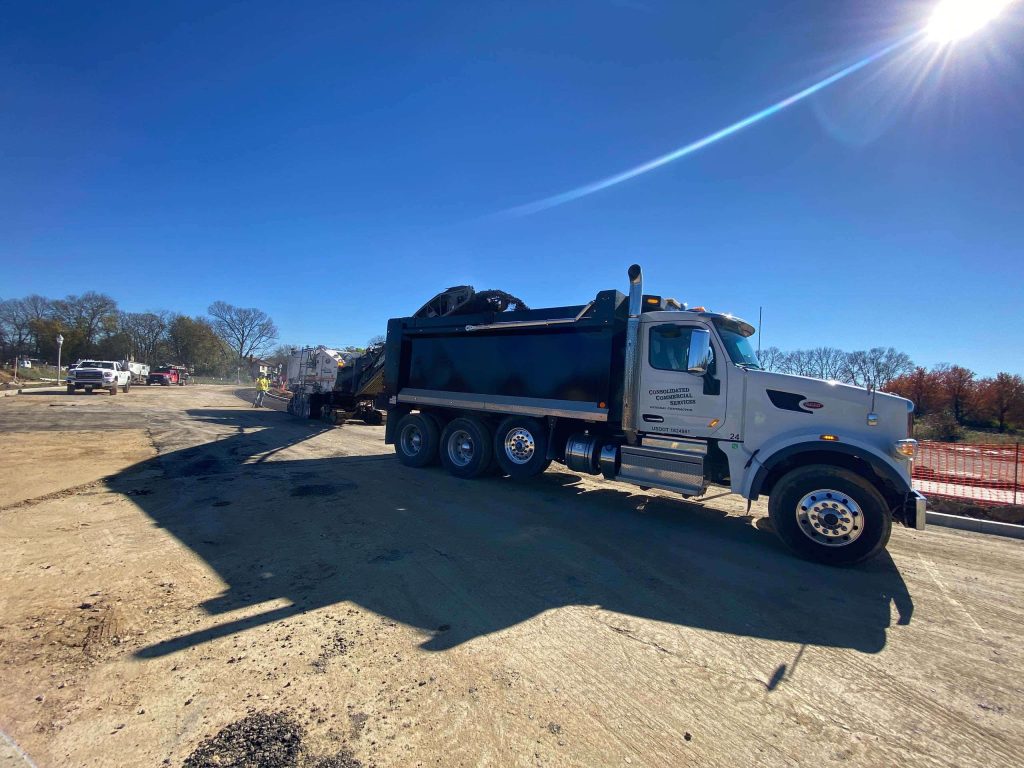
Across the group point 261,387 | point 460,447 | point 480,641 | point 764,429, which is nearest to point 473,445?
point 460,447

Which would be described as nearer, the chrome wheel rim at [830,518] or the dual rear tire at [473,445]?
the chrome wheel rim at [830,518]

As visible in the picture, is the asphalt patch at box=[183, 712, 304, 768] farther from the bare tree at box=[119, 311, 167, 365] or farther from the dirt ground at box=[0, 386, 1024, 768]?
the bare tree at box=[119, 311, 167, 365]

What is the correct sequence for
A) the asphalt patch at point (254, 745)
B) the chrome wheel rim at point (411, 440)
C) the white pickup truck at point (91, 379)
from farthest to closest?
1. the white pickup truck at point (91, 379)
2. the chrome wheel rim at point (411, 440)
3. the asphalt patch at point (254, 745)

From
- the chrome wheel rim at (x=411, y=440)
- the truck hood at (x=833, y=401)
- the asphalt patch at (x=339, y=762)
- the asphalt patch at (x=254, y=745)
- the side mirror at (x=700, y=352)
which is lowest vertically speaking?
the asphalt patch at (x=254, y=745)

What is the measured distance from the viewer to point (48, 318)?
2456 inches

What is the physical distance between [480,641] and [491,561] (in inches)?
55.4

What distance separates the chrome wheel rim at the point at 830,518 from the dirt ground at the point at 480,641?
395mm

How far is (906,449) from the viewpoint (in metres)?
4.93

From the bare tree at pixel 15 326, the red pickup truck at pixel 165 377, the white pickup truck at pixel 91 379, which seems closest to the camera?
the white pickup truck at pixel 91 379

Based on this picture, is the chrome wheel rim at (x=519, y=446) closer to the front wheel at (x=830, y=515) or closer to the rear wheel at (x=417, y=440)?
the rear wheel at (x=417, y=440)

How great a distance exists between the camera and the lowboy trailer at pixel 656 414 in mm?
5035

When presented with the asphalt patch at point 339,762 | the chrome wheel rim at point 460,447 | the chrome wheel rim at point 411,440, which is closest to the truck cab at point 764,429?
the chrome wheel rim at point 460,447

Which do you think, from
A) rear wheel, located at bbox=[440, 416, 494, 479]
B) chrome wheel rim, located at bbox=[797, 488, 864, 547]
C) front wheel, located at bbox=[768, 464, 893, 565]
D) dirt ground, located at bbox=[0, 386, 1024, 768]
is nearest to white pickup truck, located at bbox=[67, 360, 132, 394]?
dirt ground, located at bbox=[0, 386, 1024, 768]

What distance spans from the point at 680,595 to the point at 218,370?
82749 millimetres
